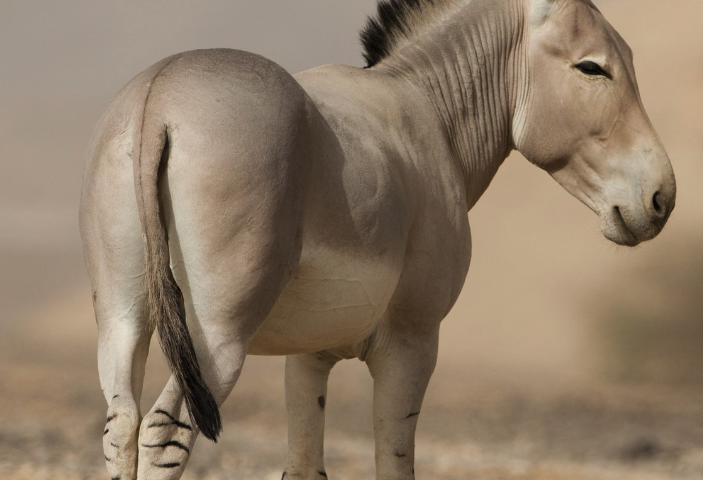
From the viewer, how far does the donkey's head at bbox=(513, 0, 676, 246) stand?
4422mm

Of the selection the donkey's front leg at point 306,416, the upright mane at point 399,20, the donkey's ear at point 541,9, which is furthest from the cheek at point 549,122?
the donkey's front leg at point 306,416

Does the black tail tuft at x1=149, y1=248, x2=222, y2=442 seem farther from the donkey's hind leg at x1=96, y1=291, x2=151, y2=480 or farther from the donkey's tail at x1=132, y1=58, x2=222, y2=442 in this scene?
the donkey's hind leg at x1=96, y1=291, x2=151, y2=480

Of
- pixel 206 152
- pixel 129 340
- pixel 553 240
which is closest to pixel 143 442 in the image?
pixel 129 340

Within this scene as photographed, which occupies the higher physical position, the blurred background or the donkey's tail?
the donkey's tail

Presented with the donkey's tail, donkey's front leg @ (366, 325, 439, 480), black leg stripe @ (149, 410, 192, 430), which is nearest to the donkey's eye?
donkey's front leg @ (366, 325, 439, 480)

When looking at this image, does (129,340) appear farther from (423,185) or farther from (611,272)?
(611,272)

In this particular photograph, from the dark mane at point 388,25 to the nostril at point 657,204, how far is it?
1367mm

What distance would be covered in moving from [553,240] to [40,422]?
12270mm

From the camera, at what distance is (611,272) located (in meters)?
19.1

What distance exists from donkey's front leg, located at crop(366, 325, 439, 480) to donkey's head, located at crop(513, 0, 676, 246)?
102 cm

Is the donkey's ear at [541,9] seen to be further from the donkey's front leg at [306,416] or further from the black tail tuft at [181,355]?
the black tail tuft at [181,355]

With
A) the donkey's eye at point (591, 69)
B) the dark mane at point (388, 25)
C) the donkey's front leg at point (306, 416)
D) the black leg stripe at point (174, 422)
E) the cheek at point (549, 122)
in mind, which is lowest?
the donkey's front leg at point (306, 416)

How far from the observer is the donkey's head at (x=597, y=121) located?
4422mm

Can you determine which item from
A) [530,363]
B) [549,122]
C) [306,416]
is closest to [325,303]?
[306,416]
